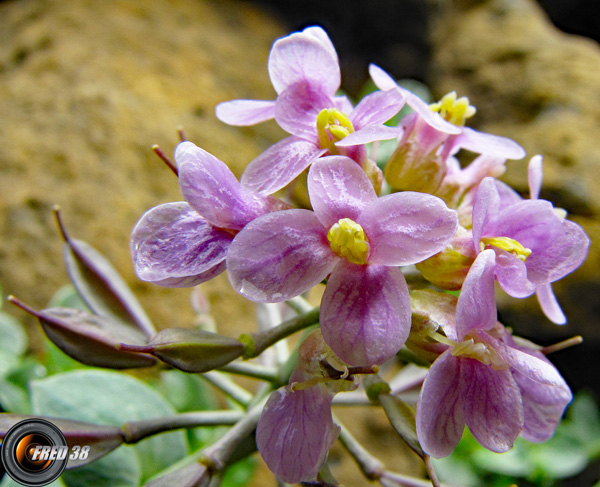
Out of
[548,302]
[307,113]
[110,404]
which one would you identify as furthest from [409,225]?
[110,404]

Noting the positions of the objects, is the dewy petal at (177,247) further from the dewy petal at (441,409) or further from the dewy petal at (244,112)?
the dewy petal at (441,409)

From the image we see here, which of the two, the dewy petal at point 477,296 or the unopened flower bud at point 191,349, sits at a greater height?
the dewy petal at point 477,296

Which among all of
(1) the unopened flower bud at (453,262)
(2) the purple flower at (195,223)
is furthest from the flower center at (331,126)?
(1) the unopened flower bud at (453,262)

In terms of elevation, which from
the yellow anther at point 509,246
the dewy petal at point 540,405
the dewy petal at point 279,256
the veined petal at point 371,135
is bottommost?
the dewy petal at point 540,405

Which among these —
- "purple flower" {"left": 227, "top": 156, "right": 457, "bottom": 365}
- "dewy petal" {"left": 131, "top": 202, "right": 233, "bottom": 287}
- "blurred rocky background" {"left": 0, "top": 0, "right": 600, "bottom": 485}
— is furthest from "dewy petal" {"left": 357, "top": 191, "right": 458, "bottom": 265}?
"blurred rocky background" {"left": 0, "top": 0, "right": 600, "bottom": 485}

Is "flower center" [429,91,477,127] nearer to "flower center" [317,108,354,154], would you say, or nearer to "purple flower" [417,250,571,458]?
"flower center" [317,108,354,154]

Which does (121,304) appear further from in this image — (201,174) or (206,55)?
(206,55)

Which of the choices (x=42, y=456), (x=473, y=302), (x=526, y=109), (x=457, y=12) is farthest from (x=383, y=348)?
(x=457, y=12)
